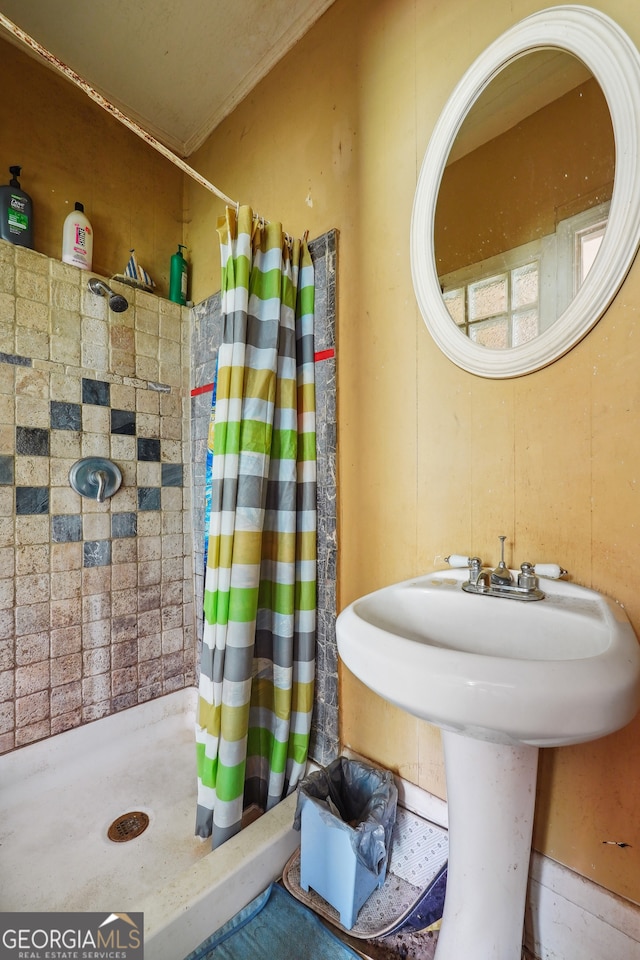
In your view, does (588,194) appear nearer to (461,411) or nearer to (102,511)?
(461,411)

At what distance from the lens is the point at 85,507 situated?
58.4 inches

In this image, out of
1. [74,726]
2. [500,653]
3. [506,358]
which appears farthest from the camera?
[74,726]

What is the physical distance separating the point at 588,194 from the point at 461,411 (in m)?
0.47

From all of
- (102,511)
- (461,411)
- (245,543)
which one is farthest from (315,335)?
(102,511)

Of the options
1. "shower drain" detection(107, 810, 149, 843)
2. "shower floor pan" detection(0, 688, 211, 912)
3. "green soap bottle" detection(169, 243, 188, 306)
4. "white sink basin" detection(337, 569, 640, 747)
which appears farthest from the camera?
"green soap bottle" detection(169, 243, 188, 306)

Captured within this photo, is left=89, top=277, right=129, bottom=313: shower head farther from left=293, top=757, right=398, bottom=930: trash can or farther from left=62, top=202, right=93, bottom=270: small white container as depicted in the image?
left=293, top=757, right=398, bottom=930: trash can

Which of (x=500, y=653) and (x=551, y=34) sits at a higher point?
(x=551, y=34)

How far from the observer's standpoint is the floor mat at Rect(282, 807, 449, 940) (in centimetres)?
89

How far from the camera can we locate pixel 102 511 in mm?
1522

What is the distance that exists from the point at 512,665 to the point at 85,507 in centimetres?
146

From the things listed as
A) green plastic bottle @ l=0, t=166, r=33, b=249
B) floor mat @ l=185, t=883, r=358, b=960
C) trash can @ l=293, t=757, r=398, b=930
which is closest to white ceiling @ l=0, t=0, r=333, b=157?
green plastic bottle @ l=0, t=166, r=33, b=249

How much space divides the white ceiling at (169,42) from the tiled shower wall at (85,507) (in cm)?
80

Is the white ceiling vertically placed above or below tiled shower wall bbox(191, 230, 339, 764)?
above

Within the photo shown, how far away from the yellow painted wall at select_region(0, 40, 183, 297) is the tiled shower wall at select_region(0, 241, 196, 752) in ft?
0.85
